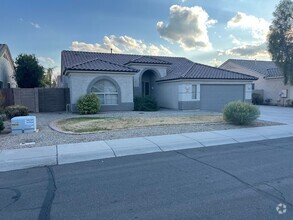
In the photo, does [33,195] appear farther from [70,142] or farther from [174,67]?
A: [174,67]

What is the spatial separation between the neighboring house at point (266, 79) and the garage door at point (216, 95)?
11.1 meters

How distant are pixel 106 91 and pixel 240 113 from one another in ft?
37.6

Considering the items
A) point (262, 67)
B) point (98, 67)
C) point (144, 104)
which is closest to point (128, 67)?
point (98, 67)

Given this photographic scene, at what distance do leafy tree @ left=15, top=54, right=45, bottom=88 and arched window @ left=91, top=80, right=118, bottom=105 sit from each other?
671 centimetres

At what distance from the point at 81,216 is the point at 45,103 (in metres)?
18.2

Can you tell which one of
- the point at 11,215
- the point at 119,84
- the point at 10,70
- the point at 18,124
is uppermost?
the point at 10,70

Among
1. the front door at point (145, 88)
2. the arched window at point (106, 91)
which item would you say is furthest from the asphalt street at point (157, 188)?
the front door at point (145, 88)

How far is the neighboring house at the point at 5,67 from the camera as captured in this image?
2233 centimetres

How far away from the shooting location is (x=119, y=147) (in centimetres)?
797

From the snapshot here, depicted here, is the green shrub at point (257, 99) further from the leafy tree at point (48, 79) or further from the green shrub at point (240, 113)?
the leafy tree at point (48, 79)

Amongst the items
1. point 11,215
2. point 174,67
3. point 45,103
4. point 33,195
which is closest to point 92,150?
point 33,195

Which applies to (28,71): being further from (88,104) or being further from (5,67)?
(88,104)

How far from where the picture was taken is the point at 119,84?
20.0 metres

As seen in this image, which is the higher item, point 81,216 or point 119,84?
point 119,84
